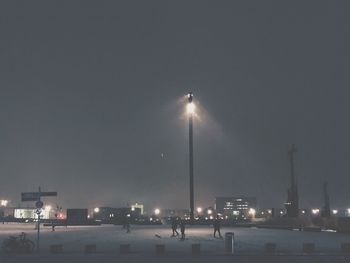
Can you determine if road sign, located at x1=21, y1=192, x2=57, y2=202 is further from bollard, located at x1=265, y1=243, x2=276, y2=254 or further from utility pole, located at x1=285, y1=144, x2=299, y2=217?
utility pole, located at x1=285, y1=144, x2=299, y2=217

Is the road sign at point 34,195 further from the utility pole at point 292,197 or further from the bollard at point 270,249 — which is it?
the utility pole at point 292,197

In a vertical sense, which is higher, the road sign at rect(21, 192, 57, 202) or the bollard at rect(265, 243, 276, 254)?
the road sign at rect(21, 192, 57, 202)

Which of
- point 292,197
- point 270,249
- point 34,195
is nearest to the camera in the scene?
point 270,249

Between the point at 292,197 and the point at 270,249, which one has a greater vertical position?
the point at 292,197

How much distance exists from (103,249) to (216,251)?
7.42m

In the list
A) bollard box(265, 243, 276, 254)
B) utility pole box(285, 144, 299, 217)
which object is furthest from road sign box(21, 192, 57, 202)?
utility pole box(285, 144, 299, 217)

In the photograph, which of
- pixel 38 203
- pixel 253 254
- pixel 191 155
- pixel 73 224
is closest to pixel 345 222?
pixel 191 155

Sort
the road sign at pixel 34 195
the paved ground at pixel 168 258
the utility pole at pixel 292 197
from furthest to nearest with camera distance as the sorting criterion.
→ the utility pole at pixel 292 197, the road sign at pixel 34 195, the paved ground at pixel 168 258

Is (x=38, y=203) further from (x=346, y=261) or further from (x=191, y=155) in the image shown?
(x=191, y=155)

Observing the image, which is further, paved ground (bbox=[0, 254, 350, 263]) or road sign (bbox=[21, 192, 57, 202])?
road sign (bbox=[21, 192, 57, 202])

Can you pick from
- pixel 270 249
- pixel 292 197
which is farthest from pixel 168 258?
pixel 292 197

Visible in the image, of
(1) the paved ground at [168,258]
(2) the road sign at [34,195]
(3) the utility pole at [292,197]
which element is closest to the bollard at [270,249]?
(1) the paved ground at [168,258]

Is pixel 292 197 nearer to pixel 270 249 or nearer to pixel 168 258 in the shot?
pixel 270 249

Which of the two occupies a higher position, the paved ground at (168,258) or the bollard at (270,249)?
the bollard at (270,249)
